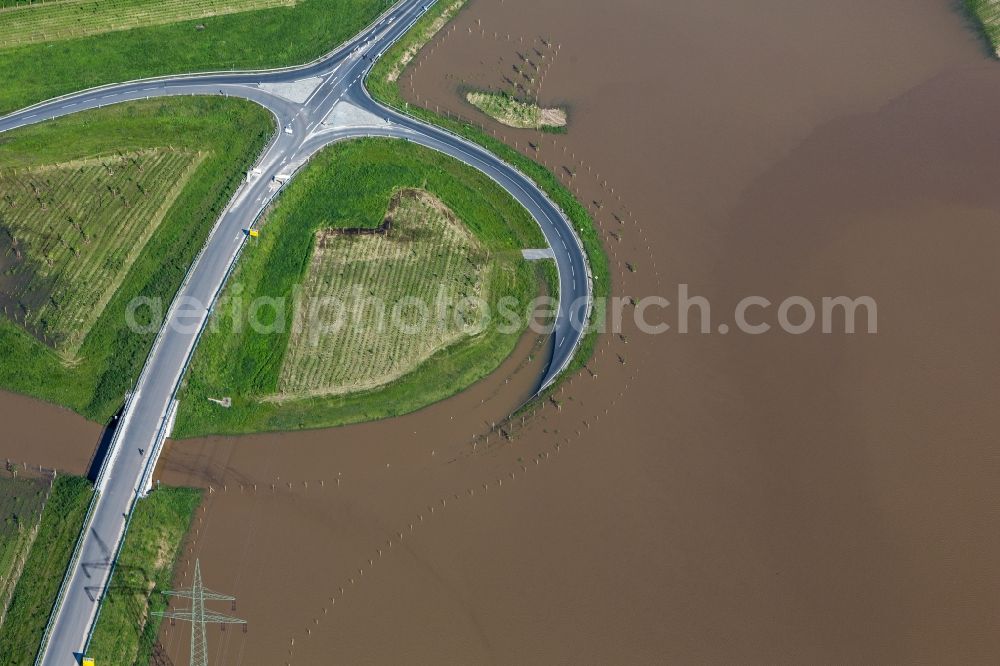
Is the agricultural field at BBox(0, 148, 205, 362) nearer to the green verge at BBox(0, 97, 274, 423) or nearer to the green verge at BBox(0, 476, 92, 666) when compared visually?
the green verge at BBox(0, 97, 274, 423)

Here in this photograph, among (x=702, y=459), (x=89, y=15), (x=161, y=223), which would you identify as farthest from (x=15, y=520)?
(x=89, y=15)

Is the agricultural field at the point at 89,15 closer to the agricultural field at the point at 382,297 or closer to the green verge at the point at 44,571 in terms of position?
the agricultural field at the point at 382,297

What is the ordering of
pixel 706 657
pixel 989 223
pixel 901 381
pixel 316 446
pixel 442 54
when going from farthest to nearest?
pixel 442 54 → pixel 989 223 → pixel 901 381 → pixel 316 446 → pixel 706 657

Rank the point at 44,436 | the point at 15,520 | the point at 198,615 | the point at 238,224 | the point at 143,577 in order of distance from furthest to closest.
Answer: the point at 238,224
the point at 44,436
the point at 15,520
the point at 143,577
the point at 198,615

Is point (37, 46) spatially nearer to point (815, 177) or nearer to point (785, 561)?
point (815, 177)

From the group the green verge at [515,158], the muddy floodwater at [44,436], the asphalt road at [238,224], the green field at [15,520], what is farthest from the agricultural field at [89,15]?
the green field at [15,520]

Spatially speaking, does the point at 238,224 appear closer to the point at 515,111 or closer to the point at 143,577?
the point at 515,111

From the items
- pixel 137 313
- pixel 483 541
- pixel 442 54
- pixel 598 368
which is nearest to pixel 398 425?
pixel 483 541
